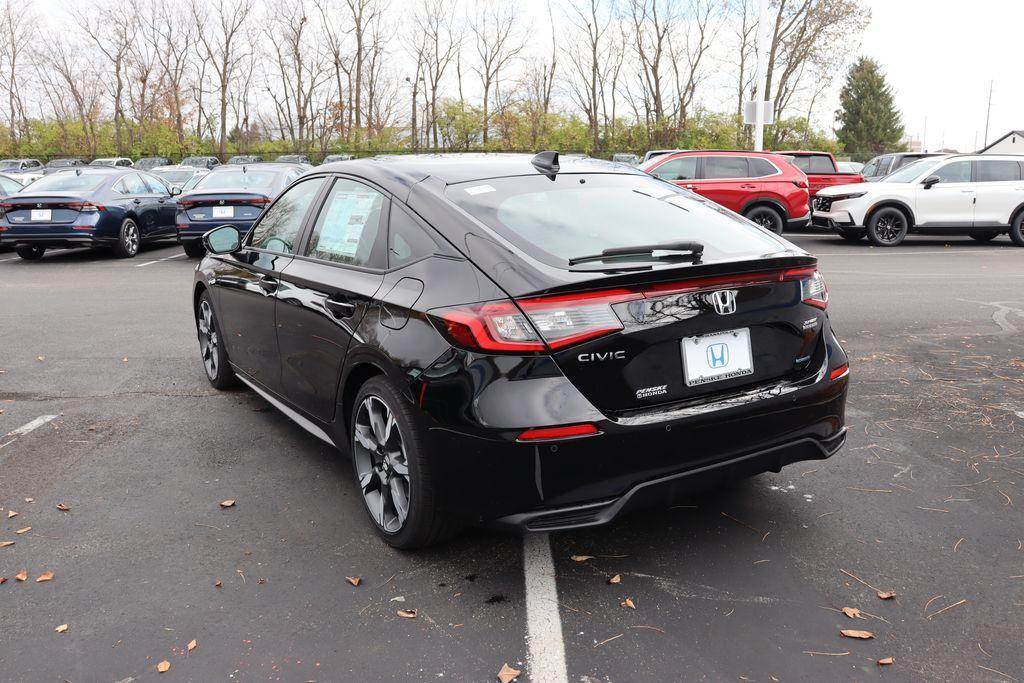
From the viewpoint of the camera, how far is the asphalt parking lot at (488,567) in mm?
2617

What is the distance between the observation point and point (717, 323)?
2961 mm

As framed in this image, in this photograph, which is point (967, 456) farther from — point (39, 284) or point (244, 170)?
point (244, 170)

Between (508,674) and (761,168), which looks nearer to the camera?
(508,674)

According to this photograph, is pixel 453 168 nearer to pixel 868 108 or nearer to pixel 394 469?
pixel 394 469

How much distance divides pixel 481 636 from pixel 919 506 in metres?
2.15

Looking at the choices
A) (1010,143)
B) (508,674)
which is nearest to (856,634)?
(508,674)

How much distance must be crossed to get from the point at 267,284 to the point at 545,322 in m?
2.14

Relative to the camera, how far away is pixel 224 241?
5.05 metres

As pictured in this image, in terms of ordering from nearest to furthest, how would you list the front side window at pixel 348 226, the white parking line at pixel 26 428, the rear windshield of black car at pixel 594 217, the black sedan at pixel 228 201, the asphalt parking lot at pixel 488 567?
the asphalt parking lot at pixel 488 567, the rear windshield of black car at pixel 594 217, the front side window at pixel 348 226, the white parking line at pixel 26 428, the black sedan at pixel 228 201

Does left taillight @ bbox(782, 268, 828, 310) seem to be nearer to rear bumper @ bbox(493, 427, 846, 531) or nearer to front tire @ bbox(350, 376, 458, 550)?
rear bumper @ bbox(493, 427, 846, 531)

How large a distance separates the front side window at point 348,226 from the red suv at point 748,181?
1260cm

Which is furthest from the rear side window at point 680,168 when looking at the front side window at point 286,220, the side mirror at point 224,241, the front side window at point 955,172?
the front side window at point 286,220

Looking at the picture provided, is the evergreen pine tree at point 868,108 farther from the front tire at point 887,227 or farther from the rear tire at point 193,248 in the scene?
the rear tire at point 193,248

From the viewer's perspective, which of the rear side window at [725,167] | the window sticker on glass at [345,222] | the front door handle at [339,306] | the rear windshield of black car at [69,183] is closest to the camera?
the front door handle at [339,306]
